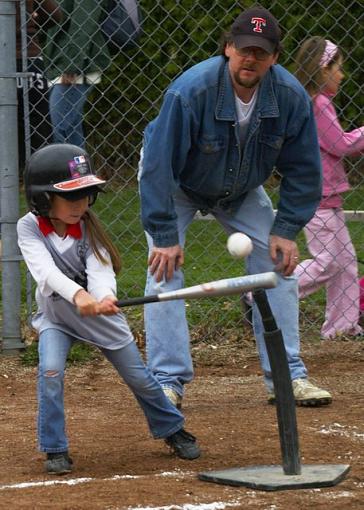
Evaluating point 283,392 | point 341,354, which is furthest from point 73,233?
point 341,354

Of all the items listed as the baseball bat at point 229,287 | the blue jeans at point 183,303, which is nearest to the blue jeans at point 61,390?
the baseball bat at point 229,287

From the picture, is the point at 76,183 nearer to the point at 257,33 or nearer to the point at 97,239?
the point at 97,239

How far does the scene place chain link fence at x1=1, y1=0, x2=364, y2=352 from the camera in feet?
24.2

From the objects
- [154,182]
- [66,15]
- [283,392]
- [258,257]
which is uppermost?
[66,15]

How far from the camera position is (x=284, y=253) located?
216 inches

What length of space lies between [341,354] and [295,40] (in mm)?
3557

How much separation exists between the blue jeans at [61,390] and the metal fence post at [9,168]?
6.73ft

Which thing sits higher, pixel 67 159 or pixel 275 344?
pixel 67 159

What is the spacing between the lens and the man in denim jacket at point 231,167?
5152 mm

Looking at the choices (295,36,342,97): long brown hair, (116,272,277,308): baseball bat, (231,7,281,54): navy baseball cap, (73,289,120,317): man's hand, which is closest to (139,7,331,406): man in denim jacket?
(231,7,281,54): navy baseball cap

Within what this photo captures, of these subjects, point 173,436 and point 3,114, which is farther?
point 3,114

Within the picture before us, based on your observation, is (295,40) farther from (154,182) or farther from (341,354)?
(154,182)

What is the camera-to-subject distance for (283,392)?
14.4 feet

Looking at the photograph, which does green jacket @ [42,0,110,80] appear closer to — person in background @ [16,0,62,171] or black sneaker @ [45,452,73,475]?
person in background @ [16,0,62,171]
